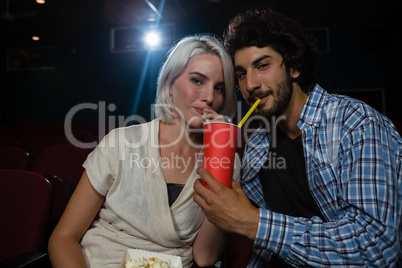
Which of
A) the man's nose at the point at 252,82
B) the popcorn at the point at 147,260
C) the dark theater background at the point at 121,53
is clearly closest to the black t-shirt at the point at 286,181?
the man's nose at the point at 252,82

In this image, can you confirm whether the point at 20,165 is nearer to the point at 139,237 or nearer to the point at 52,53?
the point at 139,237

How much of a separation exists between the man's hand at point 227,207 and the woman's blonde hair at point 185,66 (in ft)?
2.03

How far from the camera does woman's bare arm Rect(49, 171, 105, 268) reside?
41.8 inches

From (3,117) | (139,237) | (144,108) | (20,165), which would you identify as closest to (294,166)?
(139,237)

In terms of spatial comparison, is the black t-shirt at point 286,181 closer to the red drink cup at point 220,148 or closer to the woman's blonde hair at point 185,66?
the woman's blonde hair at point 185,66

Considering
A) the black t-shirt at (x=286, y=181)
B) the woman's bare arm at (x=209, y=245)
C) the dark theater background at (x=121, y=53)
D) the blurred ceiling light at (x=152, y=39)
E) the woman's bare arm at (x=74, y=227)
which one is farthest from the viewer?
the blurred ceiling light at (x=152, y=39)

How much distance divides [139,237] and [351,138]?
0.85 meters

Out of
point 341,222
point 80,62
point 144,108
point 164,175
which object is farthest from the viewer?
point 80,62

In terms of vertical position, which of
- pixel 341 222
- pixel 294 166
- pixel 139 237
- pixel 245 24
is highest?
pixel 245 24

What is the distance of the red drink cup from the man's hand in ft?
0.12

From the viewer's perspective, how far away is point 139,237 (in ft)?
3.84

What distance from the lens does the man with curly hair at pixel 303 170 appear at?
2.88 feet

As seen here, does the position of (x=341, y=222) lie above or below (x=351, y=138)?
below

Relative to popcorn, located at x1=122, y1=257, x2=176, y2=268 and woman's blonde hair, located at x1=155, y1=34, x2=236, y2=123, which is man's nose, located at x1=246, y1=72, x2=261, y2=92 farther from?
popcorn, located at x1=122, y1=257, x2=176, y2=268
